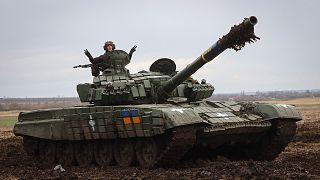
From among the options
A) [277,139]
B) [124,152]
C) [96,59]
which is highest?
[96,59]

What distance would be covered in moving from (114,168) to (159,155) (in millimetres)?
1602

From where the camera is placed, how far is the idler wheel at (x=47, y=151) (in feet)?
62.1

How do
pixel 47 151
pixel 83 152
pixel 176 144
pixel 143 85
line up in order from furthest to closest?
1. pixel 47 151
2. pixel 83 152
3. pixel 143 85
4. pixel 176 144

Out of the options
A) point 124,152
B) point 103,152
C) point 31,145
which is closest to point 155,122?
point 124,152

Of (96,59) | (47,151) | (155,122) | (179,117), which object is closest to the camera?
(179,117)

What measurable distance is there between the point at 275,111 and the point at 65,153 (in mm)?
6358

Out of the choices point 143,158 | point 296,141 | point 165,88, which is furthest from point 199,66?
point 296,141

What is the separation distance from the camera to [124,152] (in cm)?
1664

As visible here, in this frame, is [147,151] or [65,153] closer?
[147,151]

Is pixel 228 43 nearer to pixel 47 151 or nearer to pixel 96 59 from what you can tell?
pixel 96 59

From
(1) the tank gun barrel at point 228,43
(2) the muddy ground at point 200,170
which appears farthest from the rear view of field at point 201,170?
(1) the tank gun barrel at point 228,43

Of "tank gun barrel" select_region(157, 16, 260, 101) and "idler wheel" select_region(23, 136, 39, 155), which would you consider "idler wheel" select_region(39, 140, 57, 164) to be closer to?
"idler wheel" select_region(23, 136, 39, 155)

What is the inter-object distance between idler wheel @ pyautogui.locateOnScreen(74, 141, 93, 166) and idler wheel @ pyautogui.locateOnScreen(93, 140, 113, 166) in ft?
0.78

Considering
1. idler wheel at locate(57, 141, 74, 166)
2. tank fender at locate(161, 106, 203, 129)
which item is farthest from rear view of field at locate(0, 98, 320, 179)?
tank fender at locate(161, 106, 203, 129)
